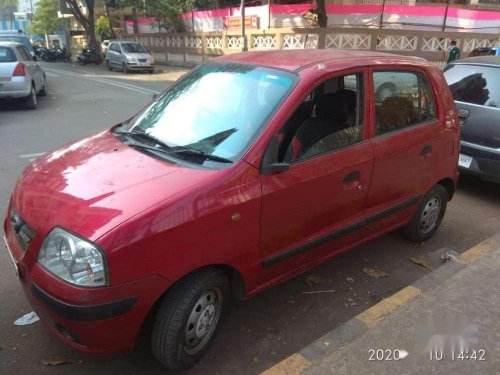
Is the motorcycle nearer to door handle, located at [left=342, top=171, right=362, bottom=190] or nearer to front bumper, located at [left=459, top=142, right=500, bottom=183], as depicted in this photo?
front bumper, located at [left=459, top=142, right=500, bottom=183]

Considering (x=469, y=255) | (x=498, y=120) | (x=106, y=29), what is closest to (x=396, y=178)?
(x=469, y=255)

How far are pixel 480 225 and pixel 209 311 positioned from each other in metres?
3.45

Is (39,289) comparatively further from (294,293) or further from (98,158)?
(294,293)

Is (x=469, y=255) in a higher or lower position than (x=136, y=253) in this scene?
lower

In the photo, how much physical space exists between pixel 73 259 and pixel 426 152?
2.84 m

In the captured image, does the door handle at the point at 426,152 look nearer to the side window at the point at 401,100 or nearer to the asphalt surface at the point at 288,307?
the side window at the point at 401,100

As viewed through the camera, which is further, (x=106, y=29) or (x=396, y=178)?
(x=106, y=29)

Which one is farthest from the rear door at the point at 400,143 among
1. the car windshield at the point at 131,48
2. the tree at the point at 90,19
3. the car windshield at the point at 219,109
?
the tree at the point at 90,19

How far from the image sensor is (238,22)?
75.9 ft

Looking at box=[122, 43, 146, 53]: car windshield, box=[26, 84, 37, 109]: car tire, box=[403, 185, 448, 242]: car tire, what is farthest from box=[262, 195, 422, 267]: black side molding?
box=[122, 43, 146, 53]: car windshield

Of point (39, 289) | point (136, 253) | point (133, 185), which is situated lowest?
point (39, 289)

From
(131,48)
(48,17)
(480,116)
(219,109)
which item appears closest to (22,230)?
(219,109)

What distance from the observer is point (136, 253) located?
7.08 feet

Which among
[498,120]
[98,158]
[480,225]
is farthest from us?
[498,120]
